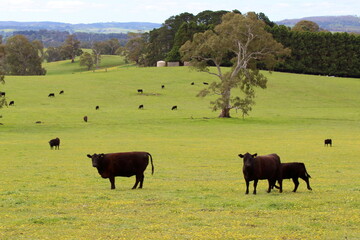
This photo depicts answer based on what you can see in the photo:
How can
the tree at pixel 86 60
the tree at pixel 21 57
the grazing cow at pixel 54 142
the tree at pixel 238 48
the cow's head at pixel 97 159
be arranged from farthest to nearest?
the tree at pixel 86 60, the tree at pixel 21 57, the tree at pixel 238 48, the grazing cow at pixel 54 142, the cow's head at pixel 97 159

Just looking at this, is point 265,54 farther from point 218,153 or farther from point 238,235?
point 238,235

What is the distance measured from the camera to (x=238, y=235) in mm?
11211

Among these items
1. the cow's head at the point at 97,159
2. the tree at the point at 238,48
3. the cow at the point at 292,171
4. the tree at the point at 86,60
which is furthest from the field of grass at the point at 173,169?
the tree at the point at 86,60

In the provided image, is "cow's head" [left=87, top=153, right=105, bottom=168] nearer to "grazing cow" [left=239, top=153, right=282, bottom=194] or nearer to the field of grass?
the field of grass

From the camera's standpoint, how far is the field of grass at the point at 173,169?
12312 millimetres

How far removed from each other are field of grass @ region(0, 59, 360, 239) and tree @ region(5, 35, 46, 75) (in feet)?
251

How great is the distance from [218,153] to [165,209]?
20.9m

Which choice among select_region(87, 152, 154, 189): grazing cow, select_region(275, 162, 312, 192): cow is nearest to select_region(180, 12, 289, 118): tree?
select_region(87, 152, 154, 189): grazing cow

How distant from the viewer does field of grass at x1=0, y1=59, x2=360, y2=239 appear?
485 inches

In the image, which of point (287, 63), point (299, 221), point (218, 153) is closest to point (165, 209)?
point (299, 221)

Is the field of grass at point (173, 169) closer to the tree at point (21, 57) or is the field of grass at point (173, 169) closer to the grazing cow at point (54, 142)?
the grazing cow at point (54, 142)

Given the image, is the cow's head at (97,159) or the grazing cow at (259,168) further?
the cow's head at (97,159)

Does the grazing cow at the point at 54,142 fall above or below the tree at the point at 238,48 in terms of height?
below

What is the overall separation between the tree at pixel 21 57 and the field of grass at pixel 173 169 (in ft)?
251
